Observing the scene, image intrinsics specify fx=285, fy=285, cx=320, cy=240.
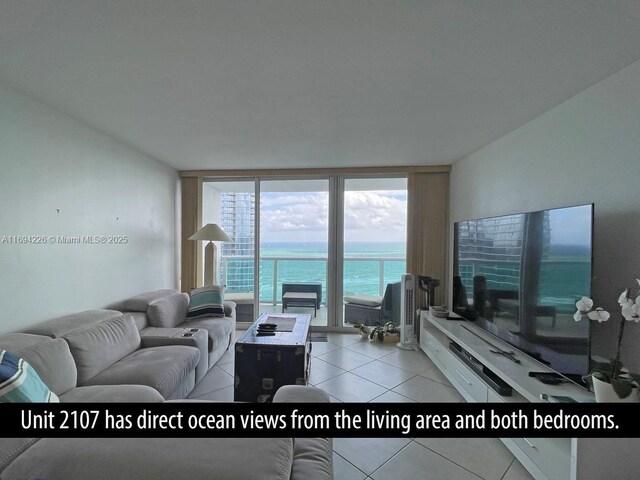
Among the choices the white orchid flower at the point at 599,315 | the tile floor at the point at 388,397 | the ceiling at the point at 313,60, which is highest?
the ceiling at the point at 313,60

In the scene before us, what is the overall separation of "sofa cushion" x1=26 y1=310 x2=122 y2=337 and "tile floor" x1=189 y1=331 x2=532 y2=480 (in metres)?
0.98

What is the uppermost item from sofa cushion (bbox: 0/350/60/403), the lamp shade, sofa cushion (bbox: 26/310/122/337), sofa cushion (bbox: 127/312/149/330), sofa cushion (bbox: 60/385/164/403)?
the lamp shade

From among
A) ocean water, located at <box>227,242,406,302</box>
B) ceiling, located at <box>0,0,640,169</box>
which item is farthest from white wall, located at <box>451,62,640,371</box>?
ocean water, located at <box>227,242,406,302</box>

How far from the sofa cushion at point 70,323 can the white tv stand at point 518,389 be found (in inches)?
113

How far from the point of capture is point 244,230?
431cm

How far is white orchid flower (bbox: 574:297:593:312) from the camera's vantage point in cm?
142

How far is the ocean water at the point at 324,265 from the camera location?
164 inches

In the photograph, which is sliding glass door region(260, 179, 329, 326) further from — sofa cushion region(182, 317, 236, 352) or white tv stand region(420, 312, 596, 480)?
white tv stand region(420, 312, 596, 480)

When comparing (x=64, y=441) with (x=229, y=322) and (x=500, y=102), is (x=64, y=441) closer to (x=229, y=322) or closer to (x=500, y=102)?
(x=229, y=322)

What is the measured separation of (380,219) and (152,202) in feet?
9.88

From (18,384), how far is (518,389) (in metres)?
2.36

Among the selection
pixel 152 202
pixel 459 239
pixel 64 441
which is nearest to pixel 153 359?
pixel 64 441

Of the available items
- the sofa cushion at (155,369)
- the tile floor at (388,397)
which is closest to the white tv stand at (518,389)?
the tile floor at (388,397)

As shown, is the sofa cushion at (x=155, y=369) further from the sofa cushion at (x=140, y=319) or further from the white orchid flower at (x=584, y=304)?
the white orchid flower at (x=584, y=304)
